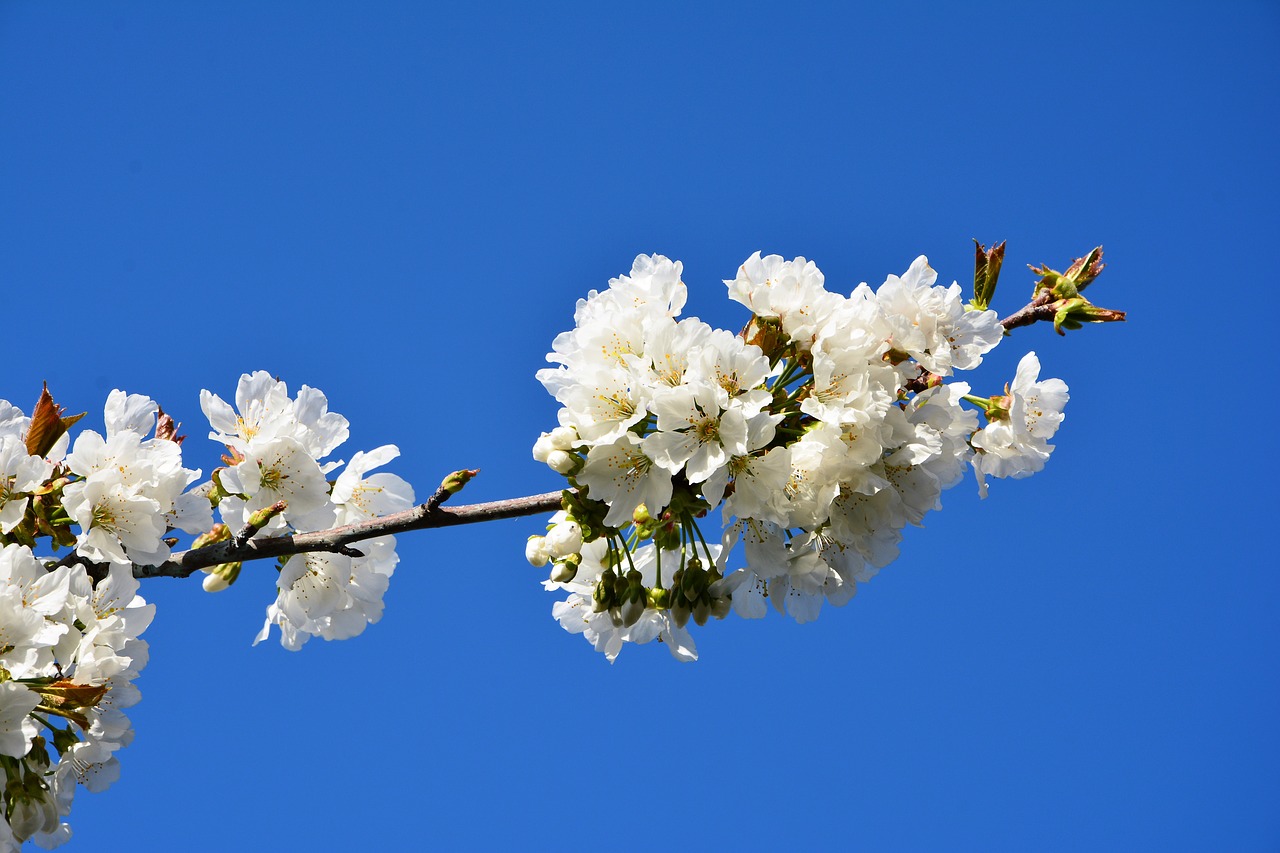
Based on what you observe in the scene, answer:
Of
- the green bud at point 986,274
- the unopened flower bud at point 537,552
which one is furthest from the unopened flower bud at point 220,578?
the green bud at point 986,274

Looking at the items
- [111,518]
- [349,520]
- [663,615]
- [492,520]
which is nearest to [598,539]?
[663,615]

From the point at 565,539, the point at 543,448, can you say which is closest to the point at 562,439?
the point at 543,448

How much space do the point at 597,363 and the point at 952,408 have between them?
1.09m

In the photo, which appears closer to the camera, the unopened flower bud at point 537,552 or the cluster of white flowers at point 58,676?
the cluster of white flowers at point 58,676

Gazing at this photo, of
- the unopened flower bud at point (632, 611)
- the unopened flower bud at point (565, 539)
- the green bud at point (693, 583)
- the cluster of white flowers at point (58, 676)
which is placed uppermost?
the green bud at point (693, 583)

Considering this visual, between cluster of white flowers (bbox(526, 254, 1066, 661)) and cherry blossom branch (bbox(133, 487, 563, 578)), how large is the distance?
172 mm

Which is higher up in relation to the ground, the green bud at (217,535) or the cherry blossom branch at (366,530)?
the green bud at (217,535)

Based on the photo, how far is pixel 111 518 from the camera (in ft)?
11.2

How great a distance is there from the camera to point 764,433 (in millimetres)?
3189

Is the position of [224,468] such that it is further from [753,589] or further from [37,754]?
[753,589]

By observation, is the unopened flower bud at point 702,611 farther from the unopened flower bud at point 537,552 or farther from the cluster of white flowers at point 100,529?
the cluster of white flowers at point 100,529

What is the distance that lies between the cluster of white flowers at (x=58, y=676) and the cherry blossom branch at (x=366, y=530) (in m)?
0.26

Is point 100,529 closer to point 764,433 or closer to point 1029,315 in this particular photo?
point 764,433

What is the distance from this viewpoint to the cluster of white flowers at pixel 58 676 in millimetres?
3188
